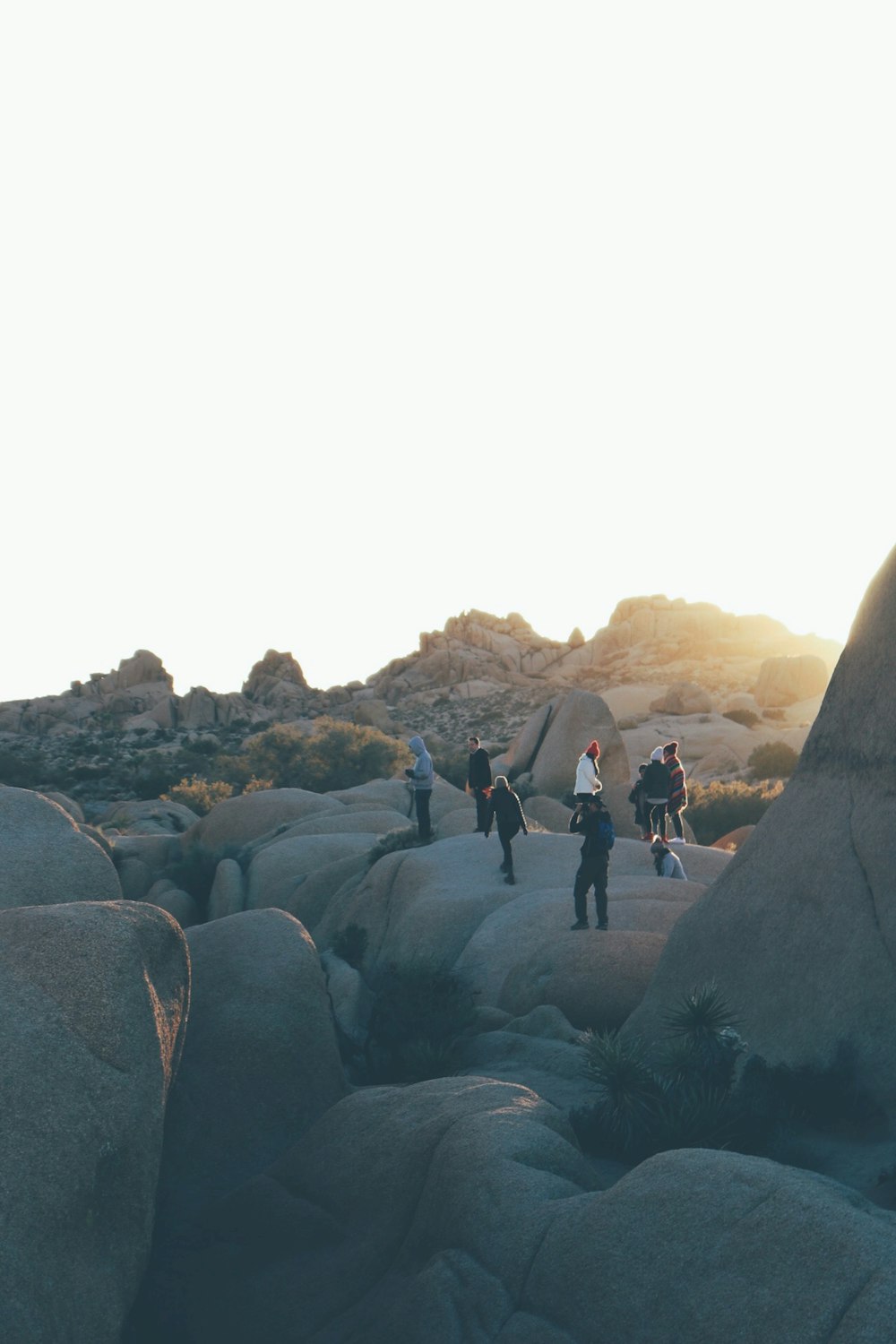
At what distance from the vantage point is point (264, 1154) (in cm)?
1173

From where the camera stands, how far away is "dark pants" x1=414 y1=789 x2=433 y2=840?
24969 millimetres

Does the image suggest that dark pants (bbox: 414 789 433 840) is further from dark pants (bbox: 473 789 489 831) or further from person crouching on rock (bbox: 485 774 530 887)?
person crouching on rock (bbox: 485 774 530 887)

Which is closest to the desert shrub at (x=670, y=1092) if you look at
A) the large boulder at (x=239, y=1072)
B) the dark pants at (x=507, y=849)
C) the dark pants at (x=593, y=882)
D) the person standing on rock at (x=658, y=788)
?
the large boulder at (x=239, y=1072)

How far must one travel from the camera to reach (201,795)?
47.8 metres

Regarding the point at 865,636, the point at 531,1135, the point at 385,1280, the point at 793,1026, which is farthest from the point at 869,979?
the point at 385,1280

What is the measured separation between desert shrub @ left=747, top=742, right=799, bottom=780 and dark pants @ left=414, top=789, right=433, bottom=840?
25.4 meters

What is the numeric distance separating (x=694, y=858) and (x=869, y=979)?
11.6m

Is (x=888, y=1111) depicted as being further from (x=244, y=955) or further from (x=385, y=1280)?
(x=244, y=955)

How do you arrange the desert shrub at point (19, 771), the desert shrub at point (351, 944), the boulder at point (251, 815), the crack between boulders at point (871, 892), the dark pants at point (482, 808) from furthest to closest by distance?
the desert shrub at point (19, 771)
the boulder at point (251, 815)
the dark pants at point (482, 808)
the desert shrub at point (351, 944)
the crack between boulders at point (871, 892)

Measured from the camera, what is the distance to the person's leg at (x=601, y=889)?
1711 cm

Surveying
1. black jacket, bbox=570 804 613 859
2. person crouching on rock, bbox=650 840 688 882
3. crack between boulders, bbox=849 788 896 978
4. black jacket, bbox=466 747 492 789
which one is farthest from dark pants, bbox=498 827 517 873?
crack between boulders, bbox=849 788 896 978

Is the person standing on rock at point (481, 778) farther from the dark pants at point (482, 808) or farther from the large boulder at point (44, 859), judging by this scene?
the large boulder at point (44, 859)

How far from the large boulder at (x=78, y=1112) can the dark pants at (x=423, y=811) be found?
15.0 metres

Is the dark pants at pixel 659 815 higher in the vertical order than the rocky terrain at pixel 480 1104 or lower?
higher
